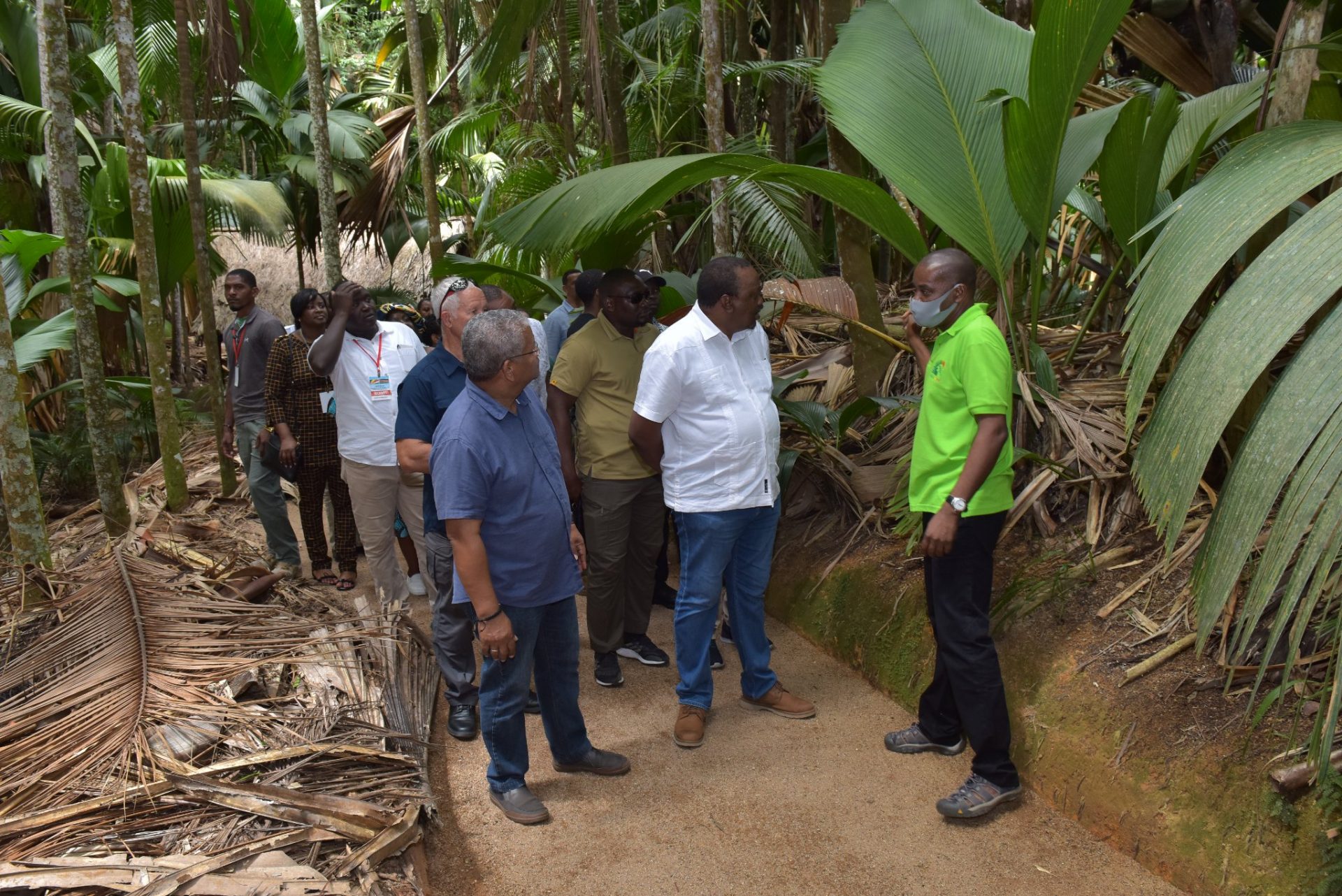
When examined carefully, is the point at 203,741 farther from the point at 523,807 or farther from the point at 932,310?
the point at 932,310

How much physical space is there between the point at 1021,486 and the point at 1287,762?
5.95 feet

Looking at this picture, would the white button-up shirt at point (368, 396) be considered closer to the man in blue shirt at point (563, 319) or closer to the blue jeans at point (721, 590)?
the man in blue shirt at point (563, 319)

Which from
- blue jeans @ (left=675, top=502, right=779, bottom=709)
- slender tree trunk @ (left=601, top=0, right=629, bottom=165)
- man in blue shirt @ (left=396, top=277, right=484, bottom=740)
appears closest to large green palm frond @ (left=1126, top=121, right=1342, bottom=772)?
blue jeans @ (left=675, top=502, right=779, bottom=709)

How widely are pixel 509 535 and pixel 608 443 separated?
1192 millimetres

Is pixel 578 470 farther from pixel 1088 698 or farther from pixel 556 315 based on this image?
pixel 1088 698

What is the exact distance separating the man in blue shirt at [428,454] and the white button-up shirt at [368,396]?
3.13 ft

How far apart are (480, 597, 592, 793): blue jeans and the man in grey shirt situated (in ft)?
9.88

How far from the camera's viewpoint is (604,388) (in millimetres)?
4605

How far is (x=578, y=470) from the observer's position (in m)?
4.75

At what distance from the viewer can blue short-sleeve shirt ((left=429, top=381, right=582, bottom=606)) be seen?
331 cm

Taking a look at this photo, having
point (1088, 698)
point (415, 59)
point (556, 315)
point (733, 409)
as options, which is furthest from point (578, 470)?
point (415, 59)

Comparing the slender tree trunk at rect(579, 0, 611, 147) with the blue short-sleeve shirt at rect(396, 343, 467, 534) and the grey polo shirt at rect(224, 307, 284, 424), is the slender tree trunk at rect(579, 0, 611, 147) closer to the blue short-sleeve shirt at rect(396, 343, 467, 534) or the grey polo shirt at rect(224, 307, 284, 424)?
the grey polo shirt at rect(224, 307, 284, 424)

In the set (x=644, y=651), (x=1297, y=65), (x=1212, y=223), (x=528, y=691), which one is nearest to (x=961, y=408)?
(x=1212, y=223)

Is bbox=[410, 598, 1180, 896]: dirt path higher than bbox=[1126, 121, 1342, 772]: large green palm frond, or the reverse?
bbox=[1126, 121, 1342, 772]: large green palm frond
